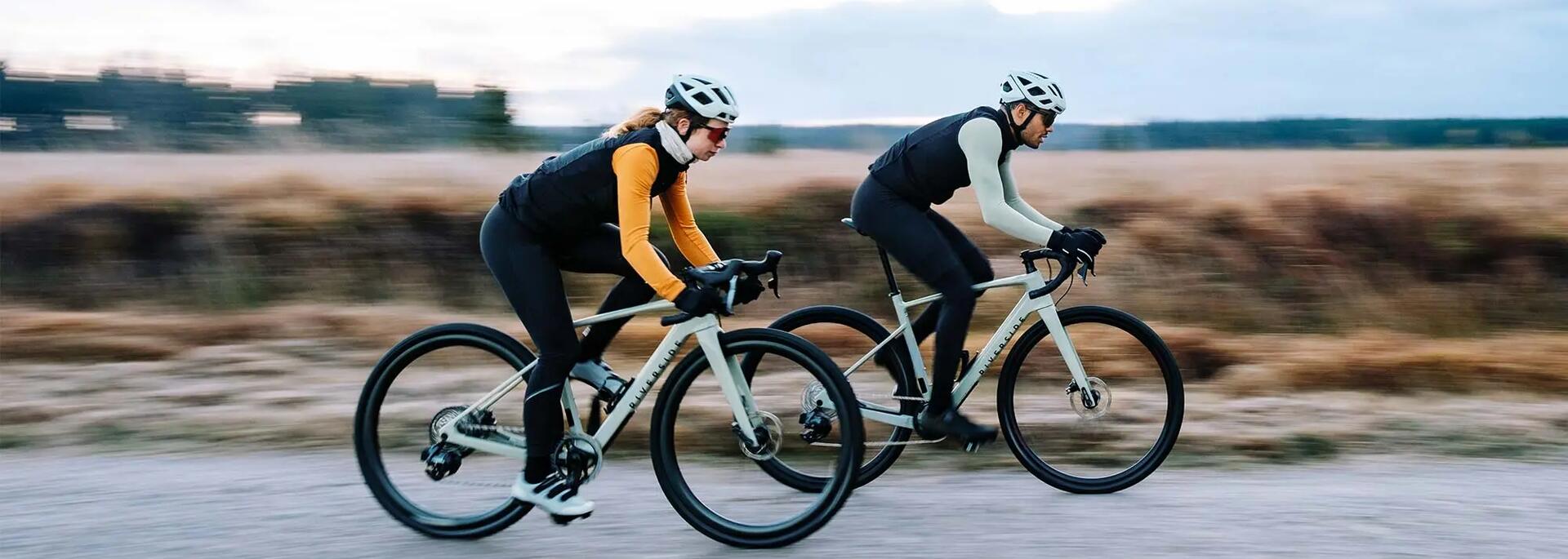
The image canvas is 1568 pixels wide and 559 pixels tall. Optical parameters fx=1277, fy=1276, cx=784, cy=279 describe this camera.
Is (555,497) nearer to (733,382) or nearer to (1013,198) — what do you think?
(733,382)

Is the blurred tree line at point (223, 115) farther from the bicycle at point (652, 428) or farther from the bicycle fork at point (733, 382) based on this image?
the bicycle fork at point (733, 382)

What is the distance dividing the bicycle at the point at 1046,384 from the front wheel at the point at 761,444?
0.27 m

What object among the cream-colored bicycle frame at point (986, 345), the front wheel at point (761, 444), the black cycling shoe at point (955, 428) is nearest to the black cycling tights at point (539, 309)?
the front wheel at point (761, 444)

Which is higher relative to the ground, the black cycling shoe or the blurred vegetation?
the black cycling shoe

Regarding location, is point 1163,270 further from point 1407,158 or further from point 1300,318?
point 1407,158

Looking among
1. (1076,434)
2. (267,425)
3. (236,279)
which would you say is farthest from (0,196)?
(1076,434)

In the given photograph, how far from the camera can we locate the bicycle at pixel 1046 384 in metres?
5.50

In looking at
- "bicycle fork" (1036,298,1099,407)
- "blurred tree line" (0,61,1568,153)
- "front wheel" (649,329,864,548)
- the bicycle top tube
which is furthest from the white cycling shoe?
"blurred tree line" (0,61,1568,153)

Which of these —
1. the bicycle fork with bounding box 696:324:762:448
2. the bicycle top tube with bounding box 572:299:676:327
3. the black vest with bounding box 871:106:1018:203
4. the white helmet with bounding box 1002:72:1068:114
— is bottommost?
the bicycle fork with bounding box 696:324:762:448

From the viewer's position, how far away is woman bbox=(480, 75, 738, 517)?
453cm

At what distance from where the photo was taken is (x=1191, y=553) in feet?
14.7

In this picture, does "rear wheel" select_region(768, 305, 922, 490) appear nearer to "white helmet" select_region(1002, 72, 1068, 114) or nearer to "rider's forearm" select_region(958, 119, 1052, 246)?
"rider's forearm" select_region(958, 119, 1052, 246)

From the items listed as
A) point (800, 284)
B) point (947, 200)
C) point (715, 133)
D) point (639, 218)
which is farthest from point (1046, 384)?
point (800, 284)

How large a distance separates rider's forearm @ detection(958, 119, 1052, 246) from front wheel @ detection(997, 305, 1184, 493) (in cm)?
44
